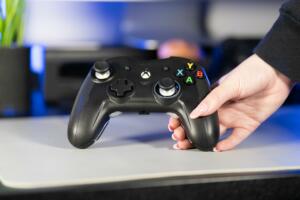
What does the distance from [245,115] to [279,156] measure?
109mm

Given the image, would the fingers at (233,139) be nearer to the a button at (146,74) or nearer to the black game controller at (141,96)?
the black game controller at (141,96)

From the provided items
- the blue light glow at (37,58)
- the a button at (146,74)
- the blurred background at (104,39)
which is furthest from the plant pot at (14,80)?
the a button at (146,74)

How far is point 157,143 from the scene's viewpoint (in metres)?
0.66

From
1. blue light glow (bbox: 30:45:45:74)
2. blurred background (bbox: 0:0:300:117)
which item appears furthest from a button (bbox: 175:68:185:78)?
blue light glow (bbox: 30:45:45:74)

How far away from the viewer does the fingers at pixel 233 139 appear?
2.07ft

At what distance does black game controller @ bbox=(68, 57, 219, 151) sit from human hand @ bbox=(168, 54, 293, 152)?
0.7 inches

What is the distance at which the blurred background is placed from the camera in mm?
841

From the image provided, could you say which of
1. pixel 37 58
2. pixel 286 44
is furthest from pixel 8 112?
pixel 286 44

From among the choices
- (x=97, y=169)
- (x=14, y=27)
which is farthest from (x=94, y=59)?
(x=97, y=169)

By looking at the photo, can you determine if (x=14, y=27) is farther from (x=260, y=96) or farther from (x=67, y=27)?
(x=260, y=96)

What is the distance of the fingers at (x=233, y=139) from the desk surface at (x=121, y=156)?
10 mm

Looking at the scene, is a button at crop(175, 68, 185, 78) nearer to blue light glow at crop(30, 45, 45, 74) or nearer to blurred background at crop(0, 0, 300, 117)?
blurred background at crop(0, 0, 300, 117)

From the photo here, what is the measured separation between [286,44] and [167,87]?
169 mm

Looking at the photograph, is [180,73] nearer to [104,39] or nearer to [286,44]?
[286,44]
